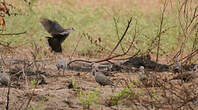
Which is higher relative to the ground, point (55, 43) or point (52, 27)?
point (52, 27)

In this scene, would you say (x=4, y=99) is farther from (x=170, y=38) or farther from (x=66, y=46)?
(x=170, y=38)

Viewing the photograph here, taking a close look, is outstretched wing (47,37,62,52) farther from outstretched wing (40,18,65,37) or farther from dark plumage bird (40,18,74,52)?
outstretched wing (40,18,65,37)

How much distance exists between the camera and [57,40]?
762cm

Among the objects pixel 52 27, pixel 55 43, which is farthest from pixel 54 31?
pixel 55 43

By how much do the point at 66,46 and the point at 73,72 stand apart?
3097 mm

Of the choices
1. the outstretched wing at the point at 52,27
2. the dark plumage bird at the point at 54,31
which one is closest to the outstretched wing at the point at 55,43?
the dark plumage bird at the point at 54,31

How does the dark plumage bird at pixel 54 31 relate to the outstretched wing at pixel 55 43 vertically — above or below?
above

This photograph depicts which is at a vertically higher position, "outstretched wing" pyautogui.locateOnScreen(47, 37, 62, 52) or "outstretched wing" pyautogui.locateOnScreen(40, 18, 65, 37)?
"outstretched wing" pyautogui.locateOnScreen(40, 18, 65, 37)

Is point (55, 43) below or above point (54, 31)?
below

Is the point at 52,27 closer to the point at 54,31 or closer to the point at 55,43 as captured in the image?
the point at 54,31

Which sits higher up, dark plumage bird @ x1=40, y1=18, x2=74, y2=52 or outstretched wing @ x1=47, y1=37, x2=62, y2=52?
dark plumage bird @ x1=40, y1=18, x2=74, y2=52

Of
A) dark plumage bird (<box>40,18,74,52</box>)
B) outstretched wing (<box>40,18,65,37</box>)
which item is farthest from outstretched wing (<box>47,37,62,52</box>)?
outstretched wing (<box>40,18,65,37</box>)

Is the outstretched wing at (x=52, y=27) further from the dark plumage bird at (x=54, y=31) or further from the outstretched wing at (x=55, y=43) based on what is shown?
the outstretched wing at (x=55, y=43)

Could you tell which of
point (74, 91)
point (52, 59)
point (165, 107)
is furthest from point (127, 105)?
point (52, 59)
